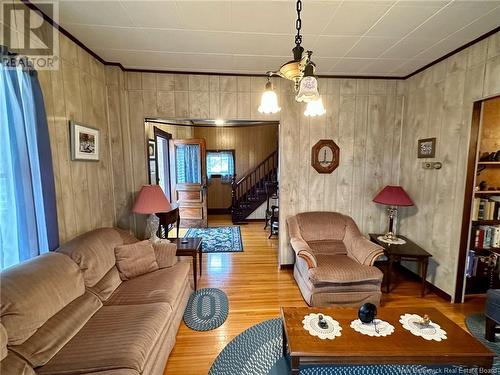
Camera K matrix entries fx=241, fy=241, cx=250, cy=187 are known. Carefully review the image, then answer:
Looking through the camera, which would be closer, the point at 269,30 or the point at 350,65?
the point at 269,30

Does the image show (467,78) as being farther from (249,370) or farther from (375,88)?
(249,370)

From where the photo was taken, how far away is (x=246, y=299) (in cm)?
282

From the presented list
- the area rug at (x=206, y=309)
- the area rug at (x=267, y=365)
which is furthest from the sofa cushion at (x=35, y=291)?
the area rug at (x=267, y=365)

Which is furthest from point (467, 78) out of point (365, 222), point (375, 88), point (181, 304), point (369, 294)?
point (181, 304)

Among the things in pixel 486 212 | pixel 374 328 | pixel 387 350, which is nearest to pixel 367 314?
pixel 374 328

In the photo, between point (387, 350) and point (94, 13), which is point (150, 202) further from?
point (387, 350)

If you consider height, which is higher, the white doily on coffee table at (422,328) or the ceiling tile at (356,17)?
the ceiling tile at (356,17)

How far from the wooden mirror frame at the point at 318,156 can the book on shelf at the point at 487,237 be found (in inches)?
68.8

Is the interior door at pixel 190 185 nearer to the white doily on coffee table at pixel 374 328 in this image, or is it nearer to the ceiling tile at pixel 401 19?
the ceiling tile at pixel 401 19

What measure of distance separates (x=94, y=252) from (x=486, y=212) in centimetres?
404

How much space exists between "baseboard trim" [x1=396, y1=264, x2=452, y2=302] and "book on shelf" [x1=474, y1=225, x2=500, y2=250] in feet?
2.13

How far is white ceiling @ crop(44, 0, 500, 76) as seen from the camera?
1.89 meters

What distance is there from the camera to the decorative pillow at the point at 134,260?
7.66ft

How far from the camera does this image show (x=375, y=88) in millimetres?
3451
